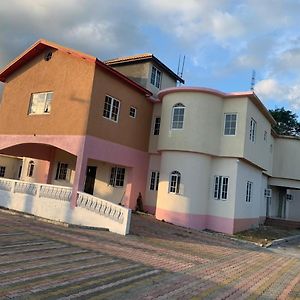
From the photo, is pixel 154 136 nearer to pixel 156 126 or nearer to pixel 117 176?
pixel 156 126

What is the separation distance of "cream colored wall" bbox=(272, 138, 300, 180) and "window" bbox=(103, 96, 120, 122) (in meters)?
14.7

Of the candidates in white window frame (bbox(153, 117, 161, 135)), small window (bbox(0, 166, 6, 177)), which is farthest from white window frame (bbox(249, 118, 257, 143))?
A: small window (bbox(0, 166, 6, 177))

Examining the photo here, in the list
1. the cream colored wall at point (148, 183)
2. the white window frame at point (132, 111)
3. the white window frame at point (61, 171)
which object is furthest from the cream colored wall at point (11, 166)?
the white window frame at point (132, 111)

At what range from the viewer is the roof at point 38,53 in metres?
16.5

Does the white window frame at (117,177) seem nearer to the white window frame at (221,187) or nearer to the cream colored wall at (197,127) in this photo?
the cream colored wall at (197,127)

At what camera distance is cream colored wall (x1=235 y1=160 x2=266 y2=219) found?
18641 mm

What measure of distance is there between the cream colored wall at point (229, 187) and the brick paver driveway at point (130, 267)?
391cm

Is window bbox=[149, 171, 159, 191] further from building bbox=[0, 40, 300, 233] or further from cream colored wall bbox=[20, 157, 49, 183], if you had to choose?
cream colored wall bbox=[20, 157, 49, 183]

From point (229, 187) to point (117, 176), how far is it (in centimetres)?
654

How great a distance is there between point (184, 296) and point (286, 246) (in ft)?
38.2

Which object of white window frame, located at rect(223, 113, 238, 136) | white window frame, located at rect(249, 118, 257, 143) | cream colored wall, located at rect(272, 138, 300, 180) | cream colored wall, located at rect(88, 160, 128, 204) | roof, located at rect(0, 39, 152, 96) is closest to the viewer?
roof, located at rect(0, 39, 152, 96)

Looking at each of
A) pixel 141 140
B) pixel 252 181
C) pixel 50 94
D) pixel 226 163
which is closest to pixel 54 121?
pixel 50 94

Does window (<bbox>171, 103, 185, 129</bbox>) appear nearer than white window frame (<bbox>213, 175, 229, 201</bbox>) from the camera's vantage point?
No

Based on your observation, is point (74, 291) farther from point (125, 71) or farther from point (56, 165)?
point (125, 71)
